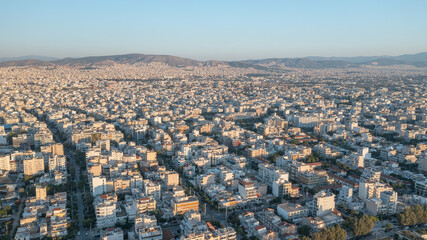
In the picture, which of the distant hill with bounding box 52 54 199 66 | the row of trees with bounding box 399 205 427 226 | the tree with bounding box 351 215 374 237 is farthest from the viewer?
the distant hill with bounding box 52 54 199 66

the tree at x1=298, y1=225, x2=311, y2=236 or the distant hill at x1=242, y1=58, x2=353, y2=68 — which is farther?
the distant hill at x1=242, y1=58, x2=353, y2=68

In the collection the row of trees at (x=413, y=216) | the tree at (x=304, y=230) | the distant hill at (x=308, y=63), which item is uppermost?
the distant hill at (x=308, y=63)

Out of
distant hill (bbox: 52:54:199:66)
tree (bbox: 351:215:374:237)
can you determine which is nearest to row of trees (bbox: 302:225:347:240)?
tree (bbox: 351:215:374:237)

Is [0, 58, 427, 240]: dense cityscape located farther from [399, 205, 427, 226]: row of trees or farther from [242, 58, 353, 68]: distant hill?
[242, 58, 353, 68]: distant hill

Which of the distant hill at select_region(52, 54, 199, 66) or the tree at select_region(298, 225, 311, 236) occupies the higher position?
the distant hill at select_region(52, 54, 199, 66)

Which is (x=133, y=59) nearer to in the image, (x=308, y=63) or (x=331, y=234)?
(x=308, y=63)

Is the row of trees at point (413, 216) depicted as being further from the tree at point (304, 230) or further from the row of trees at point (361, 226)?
the tree at point (304, 230)

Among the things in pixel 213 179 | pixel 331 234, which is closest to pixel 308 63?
pixel 213 179

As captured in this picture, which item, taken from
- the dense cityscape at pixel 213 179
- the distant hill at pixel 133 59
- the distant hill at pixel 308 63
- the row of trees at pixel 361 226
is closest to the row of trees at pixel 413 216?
the dense cityscape at pixel 213 179
